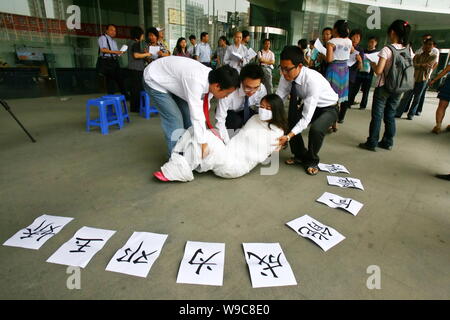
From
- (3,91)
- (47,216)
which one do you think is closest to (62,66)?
(3,91)

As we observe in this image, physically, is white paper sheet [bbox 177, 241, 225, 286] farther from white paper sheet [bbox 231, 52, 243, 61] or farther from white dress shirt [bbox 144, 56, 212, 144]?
white paper sheet [bbox 231, 52, 243, 61]

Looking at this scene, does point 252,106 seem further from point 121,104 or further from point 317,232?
point 121,104

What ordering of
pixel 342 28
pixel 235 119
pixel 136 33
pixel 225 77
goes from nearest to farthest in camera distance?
pixel 225 77 < pixel 235 119 < pixel 342 28 < pixel 136 33

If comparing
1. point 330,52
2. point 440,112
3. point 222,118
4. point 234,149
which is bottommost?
point 234,149

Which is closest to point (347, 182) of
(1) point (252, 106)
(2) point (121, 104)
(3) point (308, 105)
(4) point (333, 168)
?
(4) point (333, 168)

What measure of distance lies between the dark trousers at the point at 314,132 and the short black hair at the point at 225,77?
3.02ft

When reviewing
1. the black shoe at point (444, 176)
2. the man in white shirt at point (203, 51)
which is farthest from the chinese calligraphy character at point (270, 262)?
the man in white shirt at point (203, 51)

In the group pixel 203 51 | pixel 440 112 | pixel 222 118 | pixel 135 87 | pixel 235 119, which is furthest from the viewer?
pixel 203 51

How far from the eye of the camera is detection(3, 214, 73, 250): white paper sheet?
1389 mm

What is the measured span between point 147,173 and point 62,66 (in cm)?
523

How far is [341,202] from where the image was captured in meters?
1.88

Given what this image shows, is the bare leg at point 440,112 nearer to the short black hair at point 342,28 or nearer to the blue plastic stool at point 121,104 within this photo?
the short black hair at point 342,28

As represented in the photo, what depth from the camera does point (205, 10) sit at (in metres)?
6.97

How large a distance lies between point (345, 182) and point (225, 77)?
4.28ft
